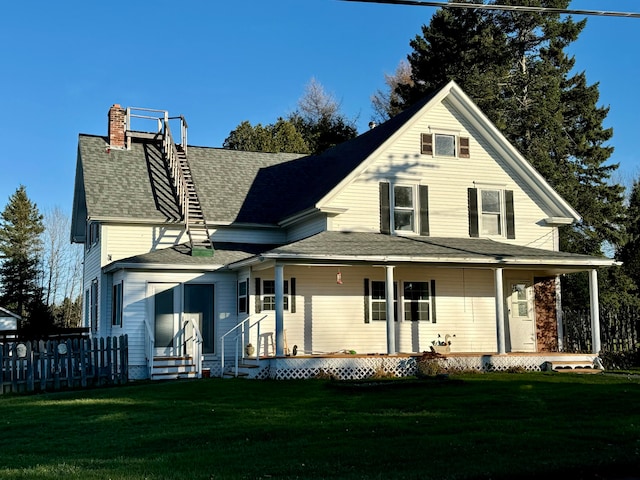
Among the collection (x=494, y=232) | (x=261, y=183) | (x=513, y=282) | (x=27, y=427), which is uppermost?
(x=261, y=183)

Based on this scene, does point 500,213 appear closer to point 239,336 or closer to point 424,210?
point 424,210

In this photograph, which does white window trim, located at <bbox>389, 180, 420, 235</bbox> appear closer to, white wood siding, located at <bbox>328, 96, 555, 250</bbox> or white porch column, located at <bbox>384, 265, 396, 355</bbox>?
white wood siding, located at <bbox>328, 96, 555, 250</bbox>

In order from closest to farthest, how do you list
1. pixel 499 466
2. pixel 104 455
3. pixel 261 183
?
pixel 499 466, pixel 104 455, pixel 261 183

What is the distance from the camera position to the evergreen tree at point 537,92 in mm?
41688

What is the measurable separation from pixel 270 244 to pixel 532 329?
9.08 metres

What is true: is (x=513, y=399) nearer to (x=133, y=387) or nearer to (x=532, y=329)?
(x=133, y=387)

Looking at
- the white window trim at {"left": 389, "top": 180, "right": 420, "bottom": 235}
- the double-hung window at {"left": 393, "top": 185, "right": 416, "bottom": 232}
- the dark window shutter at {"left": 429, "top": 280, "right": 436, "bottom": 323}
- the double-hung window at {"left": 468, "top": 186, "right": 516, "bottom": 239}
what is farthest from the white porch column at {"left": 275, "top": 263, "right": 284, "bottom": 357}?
the double-hung window at {"left": 468, "top": 186, "right": 516, "bottom": 239}

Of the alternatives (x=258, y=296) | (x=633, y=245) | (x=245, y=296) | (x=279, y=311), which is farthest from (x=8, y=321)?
(x=633, y=245)

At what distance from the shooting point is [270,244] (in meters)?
27.0

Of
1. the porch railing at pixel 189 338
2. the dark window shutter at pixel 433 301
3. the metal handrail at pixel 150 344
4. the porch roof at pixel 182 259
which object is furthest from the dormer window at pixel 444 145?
the metal handrail at pixel 150 344

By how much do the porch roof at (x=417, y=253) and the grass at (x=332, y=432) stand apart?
4155 mm

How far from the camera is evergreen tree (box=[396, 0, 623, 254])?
137 ft

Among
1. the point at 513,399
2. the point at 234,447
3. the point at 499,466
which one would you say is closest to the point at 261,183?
the point at 513,399

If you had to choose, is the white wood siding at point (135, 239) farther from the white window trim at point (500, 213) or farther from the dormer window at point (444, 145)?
the white window trim at point (500, 213)
